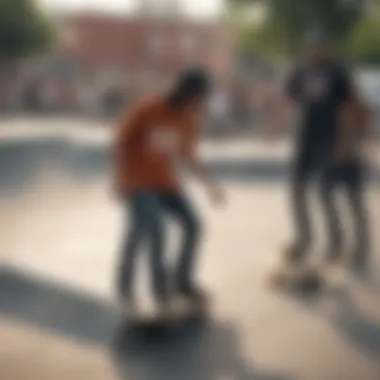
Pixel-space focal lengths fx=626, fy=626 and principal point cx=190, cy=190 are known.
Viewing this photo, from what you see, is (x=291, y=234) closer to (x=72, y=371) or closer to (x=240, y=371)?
(x=240, y=371)

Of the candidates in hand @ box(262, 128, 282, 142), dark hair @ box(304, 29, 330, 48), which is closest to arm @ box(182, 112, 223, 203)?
hand @ box(262, 128, 282, 142)

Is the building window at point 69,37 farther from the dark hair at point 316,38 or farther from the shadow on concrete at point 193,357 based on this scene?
the shadow on concrete at point 193,357

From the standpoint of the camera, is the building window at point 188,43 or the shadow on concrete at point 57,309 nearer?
the building window at point 188,43

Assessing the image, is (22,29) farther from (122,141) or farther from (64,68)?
(122,141)

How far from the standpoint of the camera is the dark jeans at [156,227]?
1.02 metres

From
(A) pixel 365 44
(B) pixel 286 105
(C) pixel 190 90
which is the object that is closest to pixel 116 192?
(C) pixel 190 90

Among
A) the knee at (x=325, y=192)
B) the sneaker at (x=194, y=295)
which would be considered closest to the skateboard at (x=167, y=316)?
the sneaker at (x=194, y=295)

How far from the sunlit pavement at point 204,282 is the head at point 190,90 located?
0.08 metres

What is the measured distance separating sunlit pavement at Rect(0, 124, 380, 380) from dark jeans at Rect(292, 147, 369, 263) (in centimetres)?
2

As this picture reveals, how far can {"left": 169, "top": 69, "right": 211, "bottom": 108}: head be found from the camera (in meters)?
0.98

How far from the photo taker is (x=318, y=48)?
948 millimetres

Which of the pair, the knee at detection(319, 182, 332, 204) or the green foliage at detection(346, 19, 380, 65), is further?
the knee at detection(319, 182, 332, 204)

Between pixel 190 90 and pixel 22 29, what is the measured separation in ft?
0.87

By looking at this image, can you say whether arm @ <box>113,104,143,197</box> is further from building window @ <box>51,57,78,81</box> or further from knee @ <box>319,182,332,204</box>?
knee @ <box>319,182,332,204</box>
